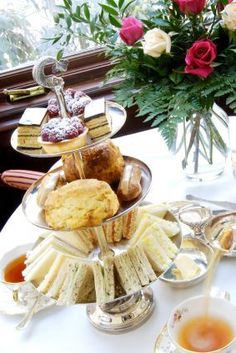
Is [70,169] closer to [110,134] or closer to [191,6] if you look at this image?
[110,134]

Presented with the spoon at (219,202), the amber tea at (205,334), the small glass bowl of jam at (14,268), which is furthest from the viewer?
the spoon at (219,202)

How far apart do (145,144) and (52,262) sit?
0.65 metres

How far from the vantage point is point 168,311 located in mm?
816

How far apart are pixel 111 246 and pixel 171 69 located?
411 mm

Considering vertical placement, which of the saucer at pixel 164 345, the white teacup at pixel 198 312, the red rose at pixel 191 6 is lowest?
the saucer at pixel 164 345

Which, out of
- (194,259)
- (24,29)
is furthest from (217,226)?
(24,29)

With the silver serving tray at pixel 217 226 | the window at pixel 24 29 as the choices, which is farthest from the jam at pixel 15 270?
the window at pixel 24 29

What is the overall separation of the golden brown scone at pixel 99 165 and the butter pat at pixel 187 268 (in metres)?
0.23

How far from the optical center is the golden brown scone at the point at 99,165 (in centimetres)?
76

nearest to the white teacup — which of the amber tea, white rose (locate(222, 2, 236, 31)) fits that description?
the amber tea

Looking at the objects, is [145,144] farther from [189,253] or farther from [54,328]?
[54,328]

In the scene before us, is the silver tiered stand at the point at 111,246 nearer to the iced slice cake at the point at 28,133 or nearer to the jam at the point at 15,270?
the iced slice cake at the point at 28,133

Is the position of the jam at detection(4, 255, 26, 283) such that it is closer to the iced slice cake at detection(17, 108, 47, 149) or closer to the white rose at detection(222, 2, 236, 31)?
the iced slice cake at detection(17, 108, 47, 149)

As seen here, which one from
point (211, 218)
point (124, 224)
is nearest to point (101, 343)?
point (124, 224)
